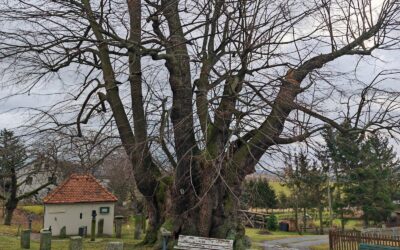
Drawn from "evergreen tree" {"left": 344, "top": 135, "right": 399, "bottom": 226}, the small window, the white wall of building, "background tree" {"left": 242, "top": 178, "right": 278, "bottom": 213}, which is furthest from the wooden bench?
"evergreen tree" {"left": 344, "top": 135, "right": 399, "bottom": 226}

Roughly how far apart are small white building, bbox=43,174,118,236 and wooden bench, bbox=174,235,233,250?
442 inches

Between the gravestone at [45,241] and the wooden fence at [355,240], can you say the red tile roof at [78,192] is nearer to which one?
A: the gravestone at [45,241]

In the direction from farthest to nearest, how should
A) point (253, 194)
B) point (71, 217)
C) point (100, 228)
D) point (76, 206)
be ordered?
1. point (76, 206)
2. point (71, 217)
3. point (100, 228)
4. point (253, 194)

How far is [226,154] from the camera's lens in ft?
26.6

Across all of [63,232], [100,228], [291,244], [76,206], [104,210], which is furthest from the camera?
[291,244]

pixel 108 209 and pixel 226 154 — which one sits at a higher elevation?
pixel 226 154

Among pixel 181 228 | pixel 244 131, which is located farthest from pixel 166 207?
pixel 244 131

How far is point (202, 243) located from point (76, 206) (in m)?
13.2

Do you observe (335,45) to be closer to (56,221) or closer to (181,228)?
(181,228)

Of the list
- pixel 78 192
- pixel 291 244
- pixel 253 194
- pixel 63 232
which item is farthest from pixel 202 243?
pixel 291 244

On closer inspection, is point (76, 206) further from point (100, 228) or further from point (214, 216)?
point (214, 216)

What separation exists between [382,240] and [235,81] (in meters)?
13.7

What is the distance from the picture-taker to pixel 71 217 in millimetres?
20641

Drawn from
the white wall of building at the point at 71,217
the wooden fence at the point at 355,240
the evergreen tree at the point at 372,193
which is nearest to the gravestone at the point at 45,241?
the white wall of building at the point at 71,217
